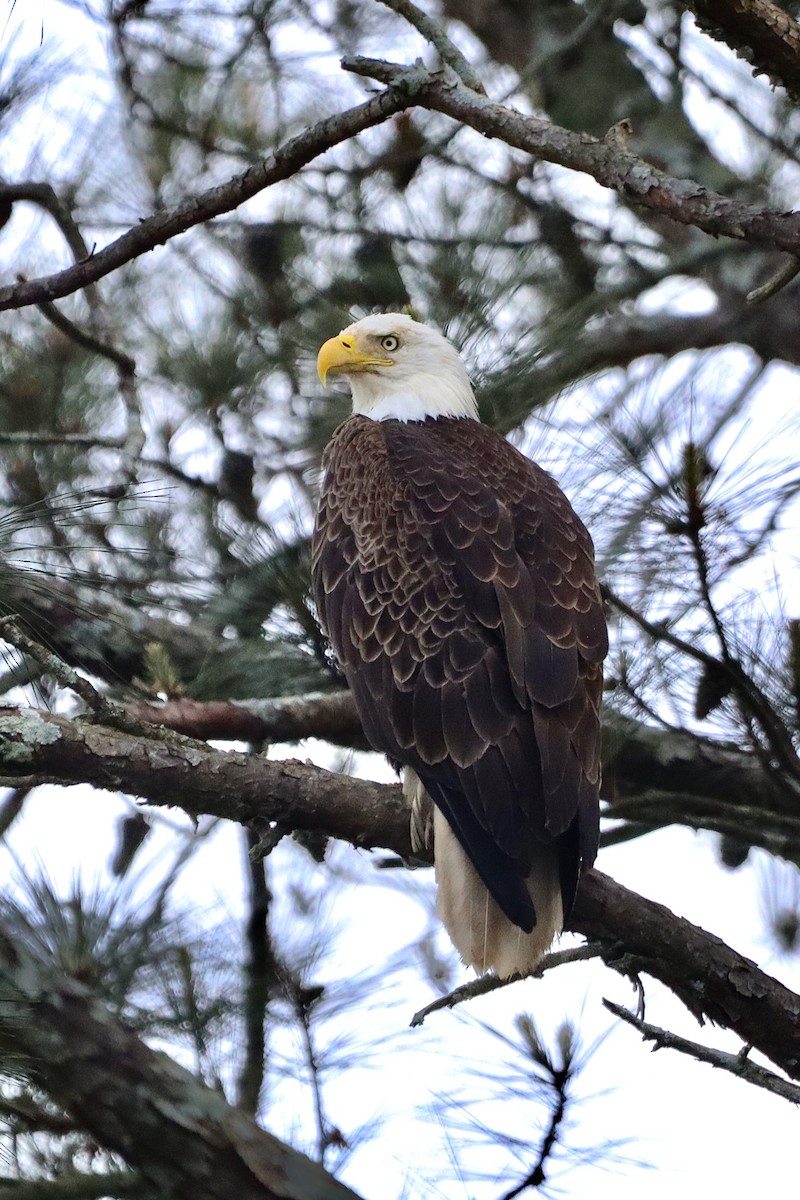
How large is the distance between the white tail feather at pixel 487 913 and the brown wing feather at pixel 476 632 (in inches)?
1.9

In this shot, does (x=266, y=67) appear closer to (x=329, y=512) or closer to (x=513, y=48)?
(x=513, y=48)

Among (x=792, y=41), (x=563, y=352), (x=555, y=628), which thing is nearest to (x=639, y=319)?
(x=563, y=352)

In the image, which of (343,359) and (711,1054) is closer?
(711,1054)

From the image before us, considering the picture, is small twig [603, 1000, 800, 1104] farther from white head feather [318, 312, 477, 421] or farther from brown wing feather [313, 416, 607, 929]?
white head feather [318, 312, 477, 421]

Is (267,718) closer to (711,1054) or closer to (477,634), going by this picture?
(477,634)

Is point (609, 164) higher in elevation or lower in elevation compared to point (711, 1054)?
higher

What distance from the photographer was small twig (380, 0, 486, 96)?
8.59ft

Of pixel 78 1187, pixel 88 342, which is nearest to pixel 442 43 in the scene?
pixel 88 342

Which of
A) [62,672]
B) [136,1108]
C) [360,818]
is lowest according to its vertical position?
[136,1108]

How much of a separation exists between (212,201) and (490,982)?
1.52 m

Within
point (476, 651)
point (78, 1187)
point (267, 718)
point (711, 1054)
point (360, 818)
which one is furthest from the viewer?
point (267, 718)

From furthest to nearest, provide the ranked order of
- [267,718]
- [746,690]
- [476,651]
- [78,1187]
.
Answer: [267,718] < [746,690] < [476,651] < [78,1187]

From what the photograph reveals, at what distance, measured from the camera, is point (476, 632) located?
2.99 meters

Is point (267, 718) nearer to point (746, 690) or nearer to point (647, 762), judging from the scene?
point (746, 690)
